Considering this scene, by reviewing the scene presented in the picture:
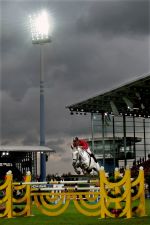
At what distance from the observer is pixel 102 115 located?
39.9 m

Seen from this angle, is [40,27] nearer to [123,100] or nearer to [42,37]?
[42,37]

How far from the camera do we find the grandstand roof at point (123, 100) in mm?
31531

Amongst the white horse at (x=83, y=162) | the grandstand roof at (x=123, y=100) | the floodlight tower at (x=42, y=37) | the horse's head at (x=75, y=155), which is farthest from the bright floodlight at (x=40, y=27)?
the horse's head at (x=75, y=155)

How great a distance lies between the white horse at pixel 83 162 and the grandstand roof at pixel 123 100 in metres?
7.23

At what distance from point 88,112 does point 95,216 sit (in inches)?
1028

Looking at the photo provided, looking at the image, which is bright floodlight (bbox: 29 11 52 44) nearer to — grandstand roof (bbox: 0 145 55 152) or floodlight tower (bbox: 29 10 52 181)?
floodlight tower (bbox: 29 10 52 181)

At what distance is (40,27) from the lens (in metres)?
39.9

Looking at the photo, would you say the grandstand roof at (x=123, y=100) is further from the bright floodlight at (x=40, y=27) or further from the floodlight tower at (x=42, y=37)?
the bright floodlight at (x=40, y=27)

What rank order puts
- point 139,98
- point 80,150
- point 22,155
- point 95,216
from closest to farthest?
point 95,216 < point 80,150 < point 139,98 < point 22,155

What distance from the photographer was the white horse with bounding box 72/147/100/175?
2294cm

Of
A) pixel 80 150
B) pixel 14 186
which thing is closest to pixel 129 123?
pixel 80 150

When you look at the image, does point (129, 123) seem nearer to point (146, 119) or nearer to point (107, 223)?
point (146, 119)

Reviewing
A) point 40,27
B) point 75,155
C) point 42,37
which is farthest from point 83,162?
point 40,27

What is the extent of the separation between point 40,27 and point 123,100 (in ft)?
29.9
